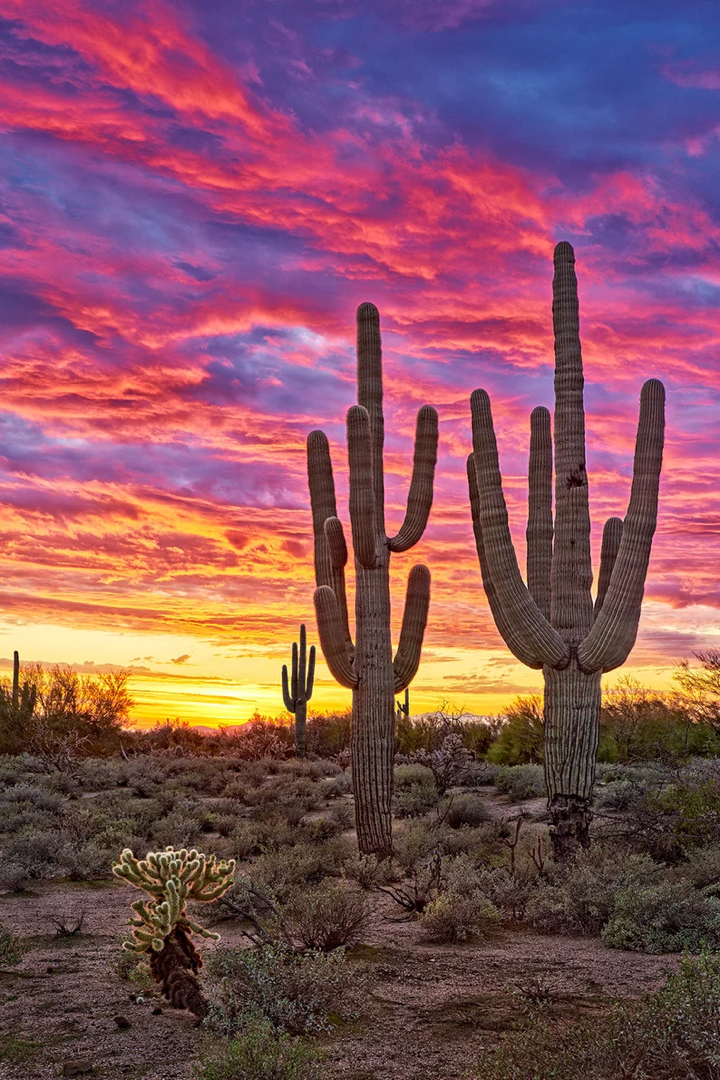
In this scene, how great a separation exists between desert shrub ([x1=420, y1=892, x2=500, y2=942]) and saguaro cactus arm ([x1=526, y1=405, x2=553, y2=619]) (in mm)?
4709

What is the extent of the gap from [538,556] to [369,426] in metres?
2.98

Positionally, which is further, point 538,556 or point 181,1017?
point 538,556

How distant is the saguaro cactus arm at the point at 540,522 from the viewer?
40.7 ft

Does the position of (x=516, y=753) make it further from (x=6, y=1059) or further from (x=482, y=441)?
(x=6, y=1059)

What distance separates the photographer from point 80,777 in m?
19.7

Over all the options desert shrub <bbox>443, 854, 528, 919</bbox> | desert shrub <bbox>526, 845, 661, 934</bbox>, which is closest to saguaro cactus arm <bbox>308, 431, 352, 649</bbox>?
desert shrub <bbox>443, 854, 528, 919</bbox>

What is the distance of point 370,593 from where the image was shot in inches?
483

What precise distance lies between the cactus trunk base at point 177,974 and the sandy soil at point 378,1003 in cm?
14

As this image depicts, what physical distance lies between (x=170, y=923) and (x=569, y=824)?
242 inches

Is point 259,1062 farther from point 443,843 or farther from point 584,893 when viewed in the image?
point 443,843

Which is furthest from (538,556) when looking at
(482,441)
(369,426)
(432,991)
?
(432,991)

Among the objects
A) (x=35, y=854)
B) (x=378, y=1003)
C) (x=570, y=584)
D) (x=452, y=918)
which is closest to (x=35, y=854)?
(x=35, y=854)

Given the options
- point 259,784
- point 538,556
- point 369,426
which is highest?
Answer: point 369,426

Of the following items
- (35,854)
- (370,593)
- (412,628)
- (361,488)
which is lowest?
(35,854)
